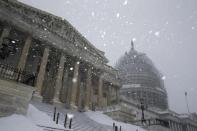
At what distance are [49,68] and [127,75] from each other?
55568mm

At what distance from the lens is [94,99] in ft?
124

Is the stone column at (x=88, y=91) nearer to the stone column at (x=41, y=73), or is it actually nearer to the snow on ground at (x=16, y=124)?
the stone column at (x=41, y=73)

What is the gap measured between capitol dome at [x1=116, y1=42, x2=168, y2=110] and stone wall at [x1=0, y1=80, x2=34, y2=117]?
66.4 metres

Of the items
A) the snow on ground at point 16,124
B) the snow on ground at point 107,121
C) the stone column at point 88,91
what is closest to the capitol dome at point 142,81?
the stone column at point 88,91

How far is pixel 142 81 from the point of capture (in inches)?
3236

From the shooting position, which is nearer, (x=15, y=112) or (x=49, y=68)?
(x=15, y=112)

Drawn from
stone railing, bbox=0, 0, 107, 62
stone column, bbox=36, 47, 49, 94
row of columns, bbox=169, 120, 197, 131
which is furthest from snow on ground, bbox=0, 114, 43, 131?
row of columns, bbox=169, 120, 197, 131

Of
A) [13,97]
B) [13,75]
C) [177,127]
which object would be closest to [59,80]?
[13,75]

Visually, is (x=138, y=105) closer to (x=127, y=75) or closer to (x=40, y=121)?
(x=127, y=75)

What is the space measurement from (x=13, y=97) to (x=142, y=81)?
237 feet

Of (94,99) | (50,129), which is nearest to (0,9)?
(50,129)

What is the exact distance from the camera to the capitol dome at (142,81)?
8056 centimetres

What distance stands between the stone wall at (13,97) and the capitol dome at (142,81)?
66.4m

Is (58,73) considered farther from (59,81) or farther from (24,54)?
(24,54)
